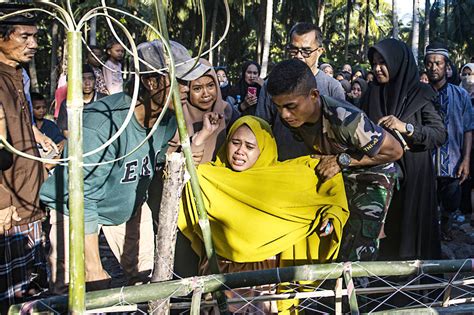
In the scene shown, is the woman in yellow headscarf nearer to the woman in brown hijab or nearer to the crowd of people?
the crowd of people

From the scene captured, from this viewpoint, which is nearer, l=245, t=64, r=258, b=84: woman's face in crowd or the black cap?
the black cap

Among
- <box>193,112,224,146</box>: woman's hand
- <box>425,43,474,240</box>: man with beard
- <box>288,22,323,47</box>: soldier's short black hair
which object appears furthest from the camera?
<box>425,43,474,240</box>: man with beard

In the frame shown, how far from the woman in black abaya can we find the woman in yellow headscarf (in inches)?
31.8

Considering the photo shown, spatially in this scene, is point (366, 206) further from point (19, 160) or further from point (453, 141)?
point (453, 141)

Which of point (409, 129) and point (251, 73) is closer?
point (409, 129)

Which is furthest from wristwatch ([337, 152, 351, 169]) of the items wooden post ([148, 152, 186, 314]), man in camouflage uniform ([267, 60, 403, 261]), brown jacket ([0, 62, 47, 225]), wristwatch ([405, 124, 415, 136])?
brown jacket ([0, 62, 47, 225])

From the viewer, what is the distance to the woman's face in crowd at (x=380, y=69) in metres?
3.42

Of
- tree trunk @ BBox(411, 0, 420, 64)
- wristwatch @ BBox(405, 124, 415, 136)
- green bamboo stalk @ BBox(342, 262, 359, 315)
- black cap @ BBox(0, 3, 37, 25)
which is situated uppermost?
tree trunk @ BBox(411, 0, 420, 64)

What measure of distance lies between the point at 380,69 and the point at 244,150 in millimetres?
1121

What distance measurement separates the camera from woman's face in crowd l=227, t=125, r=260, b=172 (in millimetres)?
2848

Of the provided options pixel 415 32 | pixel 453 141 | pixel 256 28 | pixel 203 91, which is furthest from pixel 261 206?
pixel 256 28

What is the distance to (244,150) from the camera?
286 centimetres

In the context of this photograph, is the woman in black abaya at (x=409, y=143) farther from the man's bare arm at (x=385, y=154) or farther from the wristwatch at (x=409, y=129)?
the man's bare arm at (x=385, y=154)

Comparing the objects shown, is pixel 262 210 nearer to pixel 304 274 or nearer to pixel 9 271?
pixel 304 274
